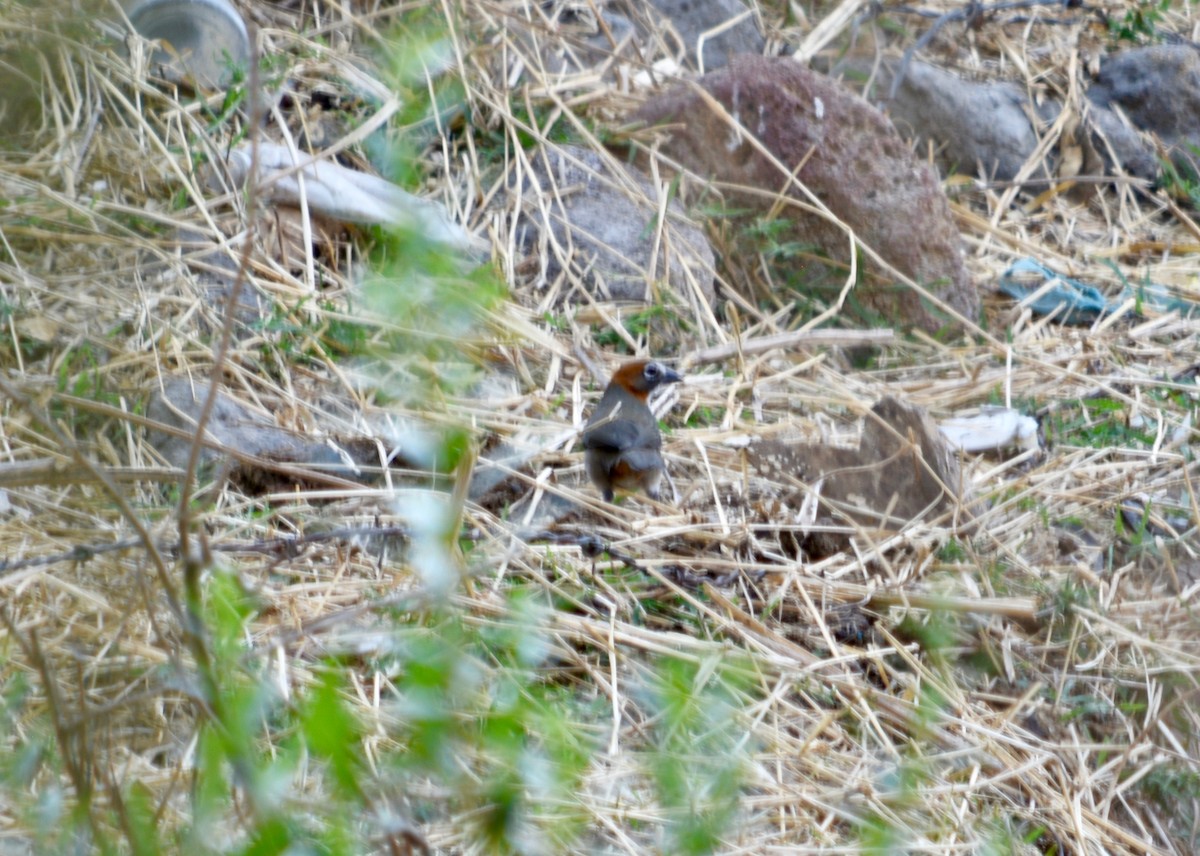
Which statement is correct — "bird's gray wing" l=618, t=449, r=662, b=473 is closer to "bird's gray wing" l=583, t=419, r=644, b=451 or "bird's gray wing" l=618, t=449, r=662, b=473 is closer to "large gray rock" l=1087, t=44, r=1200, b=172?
"bird's gray wing" l=583, t=419, r=644, b=451

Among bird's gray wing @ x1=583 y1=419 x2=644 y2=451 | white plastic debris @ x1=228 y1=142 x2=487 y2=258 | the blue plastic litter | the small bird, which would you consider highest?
white plastic debris @ x1=228 y1=142 x2=487 y2=258

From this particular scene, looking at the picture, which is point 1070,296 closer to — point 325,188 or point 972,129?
point 972,129

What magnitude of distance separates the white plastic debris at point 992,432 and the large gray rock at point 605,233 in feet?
4.09

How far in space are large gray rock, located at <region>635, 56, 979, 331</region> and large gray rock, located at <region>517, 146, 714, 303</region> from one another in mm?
404

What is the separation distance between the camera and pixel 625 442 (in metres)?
4.03

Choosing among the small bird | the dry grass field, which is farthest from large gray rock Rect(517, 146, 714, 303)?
the small bird

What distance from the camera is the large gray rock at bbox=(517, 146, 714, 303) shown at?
5.57 meters

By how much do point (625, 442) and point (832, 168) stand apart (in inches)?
99.9

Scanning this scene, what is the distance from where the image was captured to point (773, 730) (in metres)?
3.22

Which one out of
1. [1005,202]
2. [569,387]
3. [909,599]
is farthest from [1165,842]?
[1005,202]

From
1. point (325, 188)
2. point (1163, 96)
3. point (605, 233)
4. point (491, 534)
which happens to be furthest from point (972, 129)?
point (491, 534)

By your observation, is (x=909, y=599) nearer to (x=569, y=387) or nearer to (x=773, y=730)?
(x=773, y=730)

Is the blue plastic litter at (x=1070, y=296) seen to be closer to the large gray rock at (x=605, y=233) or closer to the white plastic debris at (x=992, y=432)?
the white plastic debris at (x=992, y=432)

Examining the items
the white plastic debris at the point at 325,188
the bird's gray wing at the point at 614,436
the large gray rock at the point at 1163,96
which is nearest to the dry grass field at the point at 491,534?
the white plastic debris at the point at 325,188
